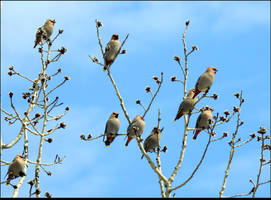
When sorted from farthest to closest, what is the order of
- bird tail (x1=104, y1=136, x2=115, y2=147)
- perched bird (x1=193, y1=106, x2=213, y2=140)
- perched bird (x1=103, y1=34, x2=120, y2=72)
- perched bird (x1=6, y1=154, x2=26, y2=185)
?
perched bird (x1=193, y1=106, x2=213, y2=140), perched bird (x1=103, y1=34, x2=120, y2=72), bird tail (x1=104, y1=136, x2=115, y2=147), perched bird (x1=6, y1=154, x2=26, y2=185)

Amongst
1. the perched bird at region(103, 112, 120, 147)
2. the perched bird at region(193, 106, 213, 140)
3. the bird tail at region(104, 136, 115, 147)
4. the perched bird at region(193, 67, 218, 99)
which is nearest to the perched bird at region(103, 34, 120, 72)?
the perched bird at region(103, 112, 120, 147)

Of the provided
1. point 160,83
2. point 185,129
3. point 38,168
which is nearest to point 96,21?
point 160,83

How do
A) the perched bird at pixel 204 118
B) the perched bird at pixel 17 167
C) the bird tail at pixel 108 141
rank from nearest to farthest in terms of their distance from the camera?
the perched bird at pixel 17 167 → the bird tail at pixel 108 141 → the perched bird at pixel 204 118

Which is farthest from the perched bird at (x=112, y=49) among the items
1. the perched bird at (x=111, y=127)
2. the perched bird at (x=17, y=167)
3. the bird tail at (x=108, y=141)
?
the perched bird at (x=17, y=167)

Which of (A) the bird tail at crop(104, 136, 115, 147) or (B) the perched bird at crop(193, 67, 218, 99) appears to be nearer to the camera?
(A) the bird tail at crop(104, 136, 115, 147)

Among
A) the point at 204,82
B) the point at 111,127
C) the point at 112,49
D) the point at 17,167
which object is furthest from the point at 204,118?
the point at 17,167

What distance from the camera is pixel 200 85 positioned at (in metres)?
9.44

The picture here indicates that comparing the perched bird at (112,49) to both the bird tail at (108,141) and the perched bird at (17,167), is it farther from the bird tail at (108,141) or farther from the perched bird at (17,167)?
the perched bird at (17,167)

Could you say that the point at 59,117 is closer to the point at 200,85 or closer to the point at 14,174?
the point at 14,174

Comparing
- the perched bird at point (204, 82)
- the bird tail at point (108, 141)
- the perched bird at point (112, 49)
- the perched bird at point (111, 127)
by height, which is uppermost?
the perched bird at point (112, 49)

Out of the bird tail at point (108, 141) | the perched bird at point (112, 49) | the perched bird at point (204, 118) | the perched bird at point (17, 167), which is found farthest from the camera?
the perched bird at point (204, 118)

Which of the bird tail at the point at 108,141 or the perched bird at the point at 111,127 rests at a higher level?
the perched bird at the point at 111,127

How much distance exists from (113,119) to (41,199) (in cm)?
286

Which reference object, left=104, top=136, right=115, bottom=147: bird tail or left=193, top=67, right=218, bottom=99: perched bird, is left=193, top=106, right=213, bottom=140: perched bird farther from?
left=104, top=136, right=115, bottom=147: bird tail
